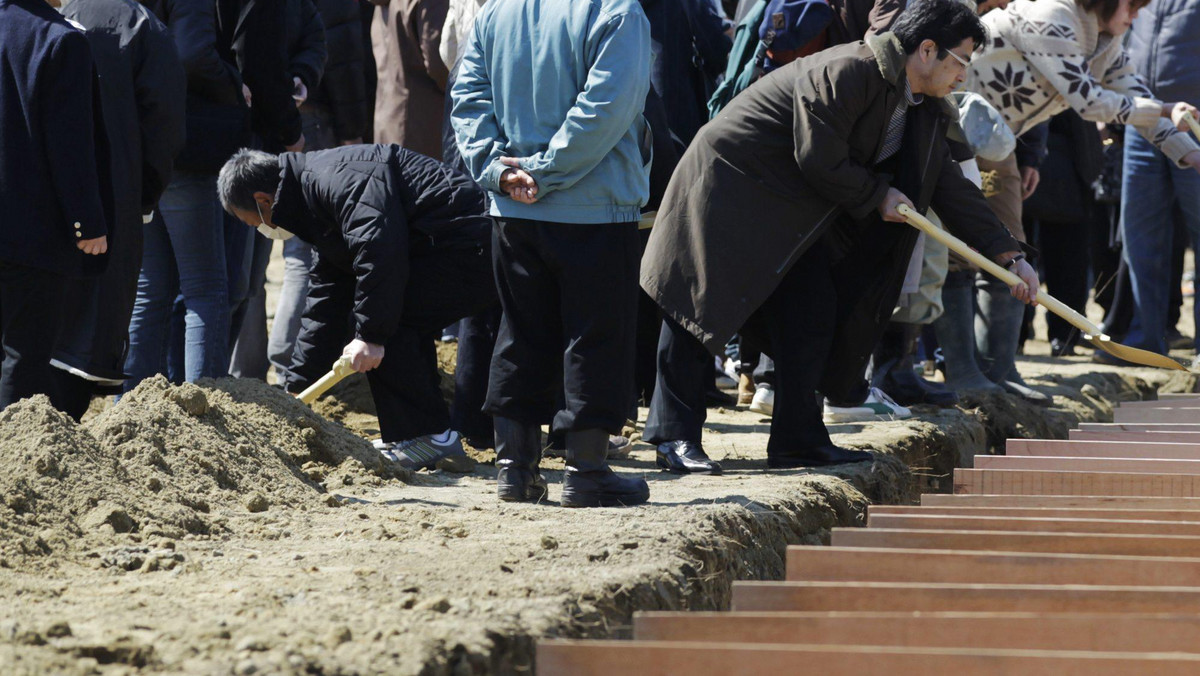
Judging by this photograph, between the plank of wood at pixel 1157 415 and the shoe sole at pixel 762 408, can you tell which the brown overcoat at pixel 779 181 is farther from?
the shoe sole at pixel 762 408

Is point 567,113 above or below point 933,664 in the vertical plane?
above

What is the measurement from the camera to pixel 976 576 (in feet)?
11.1

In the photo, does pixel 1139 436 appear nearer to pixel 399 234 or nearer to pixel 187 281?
pixel 399 234

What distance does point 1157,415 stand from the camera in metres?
5.93

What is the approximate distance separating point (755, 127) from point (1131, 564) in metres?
2.19

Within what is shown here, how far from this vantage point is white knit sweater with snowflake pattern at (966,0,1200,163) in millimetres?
6699

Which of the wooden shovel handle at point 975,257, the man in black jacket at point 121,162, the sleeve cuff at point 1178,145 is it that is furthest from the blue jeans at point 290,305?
the sleeve cuff at point 1178,145

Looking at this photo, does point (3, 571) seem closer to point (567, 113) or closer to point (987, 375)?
point (567, 113)

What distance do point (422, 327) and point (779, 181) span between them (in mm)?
1361

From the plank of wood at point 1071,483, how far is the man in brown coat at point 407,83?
3300 millimetres

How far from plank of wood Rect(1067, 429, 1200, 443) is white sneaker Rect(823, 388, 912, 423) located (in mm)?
1102

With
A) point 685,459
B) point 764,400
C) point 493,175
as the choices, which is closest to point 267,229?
point 493,175

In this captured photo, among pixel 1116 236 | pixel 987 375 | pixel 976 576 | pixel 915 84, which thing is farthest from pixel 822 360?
pixel 1116 236

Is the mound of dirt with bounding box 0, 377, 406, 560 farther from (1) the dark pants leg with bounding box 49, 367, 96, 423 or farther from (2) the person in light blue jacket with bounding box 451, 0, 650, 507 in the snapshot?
(2) the person in light blue jacket with bounding box 451, 0, 650, 507
